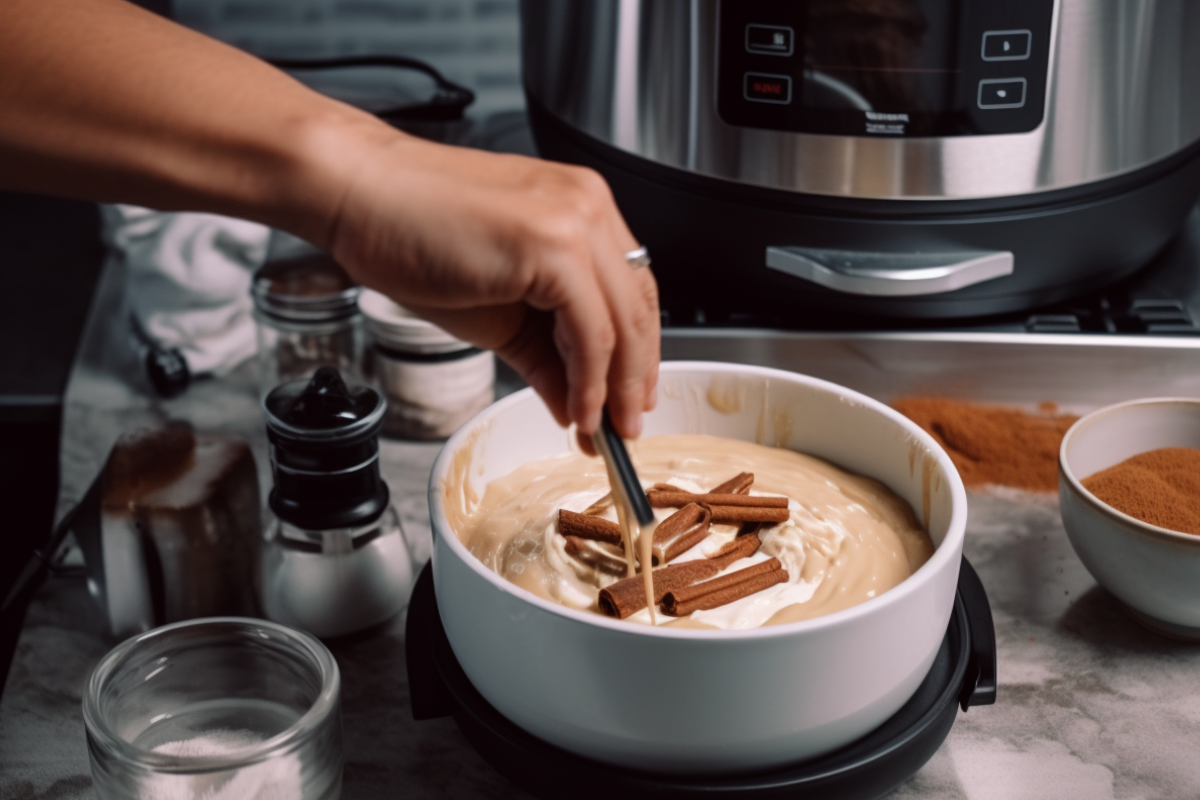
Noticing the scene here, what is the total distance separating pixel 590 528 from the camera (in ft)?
2.30

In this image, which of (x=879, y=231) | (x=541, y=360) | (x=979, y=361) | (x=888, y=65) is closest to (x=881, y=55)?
(x=888, y=65)

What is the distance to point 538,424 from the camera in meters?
0.79

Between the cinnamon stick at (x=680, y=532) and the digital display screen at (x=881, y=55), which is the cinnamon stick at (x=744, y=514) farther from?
the digital display screen at (x=881, y=55)

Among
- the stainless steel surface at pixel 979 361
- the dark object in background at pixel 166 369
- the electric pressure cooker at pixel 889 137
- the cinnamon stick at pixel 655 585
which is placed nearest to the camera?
the cinnamon stick at pixel 655 585

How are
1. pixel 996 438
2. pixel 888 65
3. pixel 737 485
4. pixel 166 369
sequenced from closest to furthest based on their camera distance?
pixel 737 485
pixel 888 65
pixel 996 438
pixel 166 369

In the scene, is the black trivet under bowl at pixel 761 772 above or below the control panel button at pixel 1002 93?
below

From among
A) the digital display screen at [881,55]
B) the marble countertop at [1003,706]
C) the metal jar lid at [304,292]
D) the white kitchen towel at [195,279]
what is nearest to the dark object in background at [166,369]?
the white kitchen towel at [195,279]

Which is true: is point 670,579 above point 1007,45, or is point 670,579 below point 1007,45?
below

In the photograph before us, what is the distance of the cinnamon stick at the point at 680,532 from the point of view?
70cm

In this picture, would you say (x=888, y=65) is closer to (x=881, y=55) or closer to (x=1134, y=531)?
(x=881, y=55)

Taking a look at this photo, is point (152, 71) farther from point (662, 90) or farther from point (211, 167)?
point (662, 90)

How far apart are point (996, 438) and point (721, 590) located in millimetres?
418

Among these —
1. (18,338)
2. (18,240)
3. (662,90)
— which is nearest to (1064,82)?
(662,90)

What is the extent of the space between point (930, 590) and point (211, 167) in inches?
15.6
